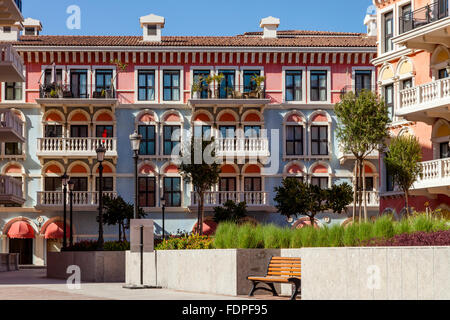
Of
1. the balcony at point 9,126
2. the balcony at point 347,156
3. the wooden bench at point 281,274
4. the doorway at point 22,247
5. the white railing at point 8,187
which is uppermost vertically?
the balcony at point 9,126

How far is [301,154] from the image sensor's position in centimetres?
5519

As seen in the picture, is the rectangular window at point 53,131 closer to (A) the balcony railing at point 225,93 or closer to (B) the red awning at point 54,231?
(B) the red awning at point 54,231

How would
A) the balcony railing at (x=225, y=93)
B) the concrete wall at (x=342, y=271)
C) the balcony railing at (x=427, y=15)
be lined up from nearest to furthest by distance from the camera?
the concrete wall at (x=342, y=271), the balcony railing at (x=427, y=15), the balcony railing at (x=225, y=93)

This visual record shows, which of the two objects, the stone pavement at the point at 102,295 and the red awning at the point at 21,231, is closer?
the stone pavement at the point at 102,295

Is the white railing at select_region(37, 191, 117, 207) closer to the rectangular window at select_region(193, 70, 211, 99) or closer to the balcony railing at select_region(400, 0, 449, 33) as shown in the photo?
the rectangular window at select_region(193, 70, 211, 99)

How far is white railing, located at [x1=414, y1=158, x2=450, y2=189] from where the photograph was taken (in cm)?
3416

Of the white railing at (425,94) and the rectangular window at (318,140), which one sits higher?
the white railing at (425,94)

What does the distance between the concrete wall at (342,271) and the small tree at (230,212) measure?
28.0 m

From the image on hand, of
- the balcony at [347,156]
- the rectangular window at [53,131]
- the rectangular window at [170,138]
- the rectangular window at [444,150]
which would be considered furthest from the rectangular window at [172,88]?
the rectangular window at [444,150]

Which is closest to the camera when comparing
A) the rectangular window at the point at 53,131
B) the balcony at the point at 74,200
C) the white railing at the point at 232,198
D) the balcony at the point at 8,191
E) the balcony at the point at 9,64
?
the balcony at the point at 9,64

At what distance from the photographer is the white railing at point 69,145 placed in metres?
52.9

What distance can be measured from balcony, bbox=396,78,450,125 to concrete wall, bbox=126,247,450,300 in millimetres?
15814
